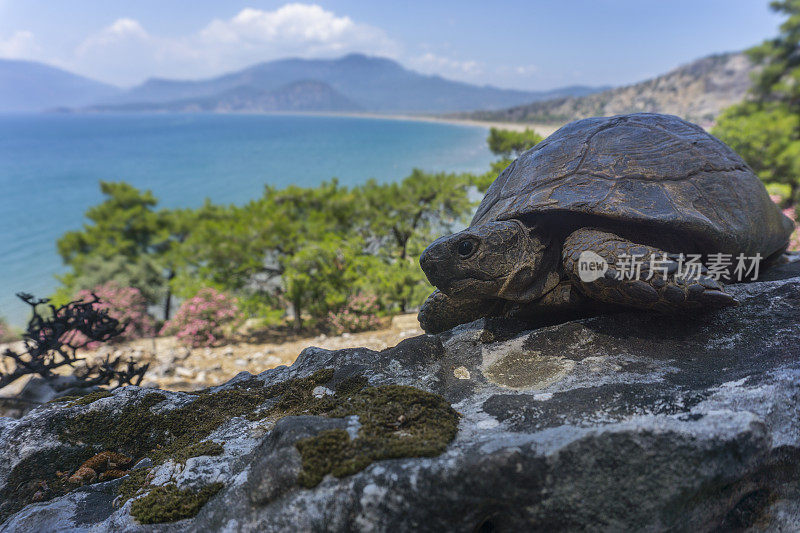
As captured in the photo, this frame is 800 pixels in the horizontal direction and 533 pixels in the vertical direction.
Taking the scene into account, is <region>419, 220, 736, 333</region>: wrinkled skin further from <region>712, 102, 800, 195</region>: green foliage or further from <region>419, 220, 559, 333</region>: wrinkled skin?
<region>712, 102, 800, 195</region>: green foliage

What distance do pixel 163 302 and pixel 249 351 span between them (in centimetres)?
860

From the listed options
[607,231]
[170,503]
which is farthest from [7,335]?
[607,231]

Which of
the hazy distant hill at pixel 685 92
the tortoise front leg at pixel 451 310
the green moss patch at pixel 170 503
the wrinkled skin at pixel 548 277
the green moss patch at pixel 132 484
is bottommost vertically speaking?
the green moss patch at pixel 132 484

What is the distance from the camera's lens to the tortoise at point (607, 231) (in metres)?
2.63

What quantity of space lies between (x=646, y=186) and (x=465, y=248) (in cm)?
137

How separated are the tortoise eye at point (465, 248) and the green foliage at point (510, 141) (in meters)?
7.57

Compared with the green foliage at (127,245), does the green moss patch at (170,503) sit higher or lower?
higher

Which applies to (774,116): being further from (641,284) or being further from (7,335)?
(7,335)

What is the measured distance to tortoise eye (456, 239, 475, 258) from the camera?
288cm

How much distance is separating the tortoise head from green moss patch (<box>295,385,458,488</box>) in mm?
960

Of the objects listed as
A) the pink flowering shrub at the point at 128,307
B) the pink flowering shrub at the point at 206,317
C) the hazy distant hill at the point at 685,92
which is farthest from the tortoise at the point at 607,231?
the hazy distant hill at the point at 685,92

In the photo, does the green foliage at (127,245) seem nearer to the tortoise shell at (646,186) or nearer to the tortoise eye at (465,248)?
the tortoise eye at (465,248)

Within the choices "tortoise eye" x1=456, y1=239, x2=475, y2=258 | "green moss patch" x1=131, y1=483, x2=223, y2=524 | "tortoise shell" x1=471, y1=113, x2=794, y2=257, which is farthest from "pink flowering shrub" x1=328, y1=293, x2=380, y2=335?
"green moss patch" x1=131, y1=483, x2=223, y2=524

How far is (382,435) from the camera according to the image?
191 centimetres
